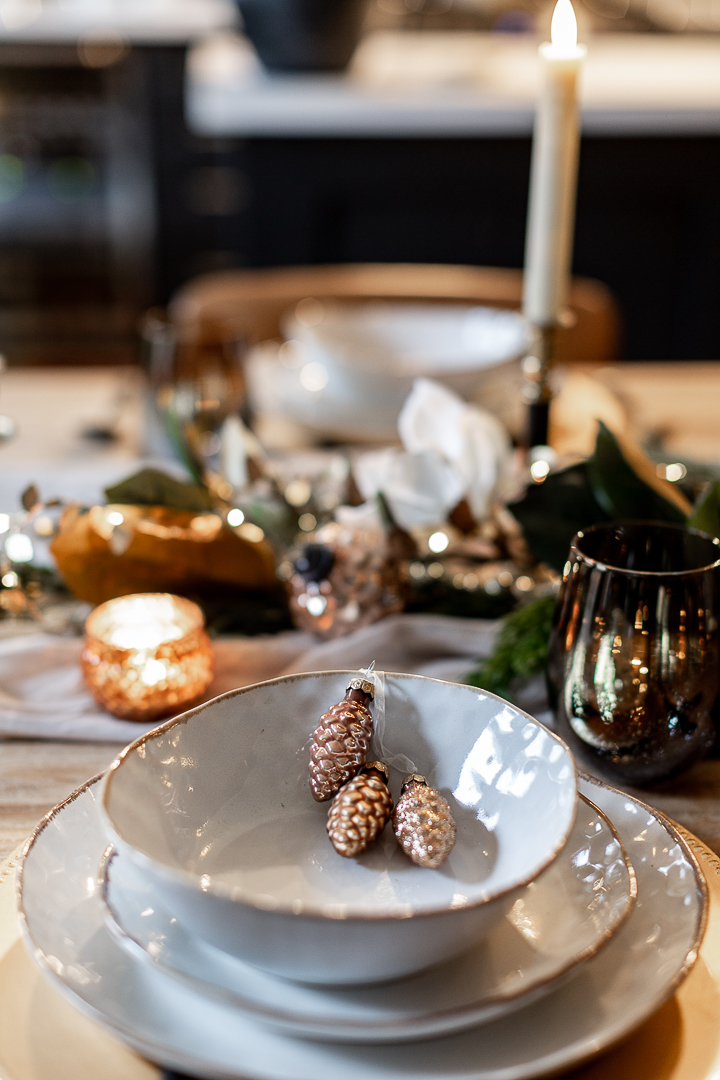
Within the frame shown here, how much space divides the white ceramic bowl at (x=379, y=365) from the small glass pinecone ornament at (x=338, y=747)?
1.74 ft

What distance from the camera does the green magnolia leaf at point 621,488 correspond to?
0.53 m

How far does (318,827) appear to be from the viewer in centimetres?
38

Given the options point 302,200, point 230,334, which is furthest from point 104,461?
point 302,200

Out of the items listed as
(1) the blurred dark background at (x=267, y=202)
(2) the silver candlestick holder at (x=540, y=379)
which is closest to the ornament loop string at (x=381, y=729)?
(2) the silver candlestick holder at (x=540, y=379)

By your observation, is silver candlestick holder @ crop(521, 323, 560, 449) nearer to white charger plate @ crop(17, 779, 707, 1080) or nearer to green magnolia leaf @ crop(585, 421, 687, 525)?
green magnolia leaf @ crop(585, 421, 687, 525)

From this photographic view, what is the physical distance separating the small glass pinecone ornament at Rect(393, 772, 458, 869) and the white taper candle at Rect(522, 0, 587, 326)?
0.42 meters

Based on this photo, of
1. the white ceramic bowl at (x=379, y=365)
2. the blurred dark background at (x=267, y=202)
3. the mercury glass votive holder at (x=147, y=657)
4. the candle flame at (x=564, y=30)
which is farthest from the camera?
the blurred dark background at (x=267, y=202)

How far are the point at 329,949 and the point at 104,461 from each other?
2.17 ft

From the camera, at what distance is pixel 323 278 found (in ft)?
4.86

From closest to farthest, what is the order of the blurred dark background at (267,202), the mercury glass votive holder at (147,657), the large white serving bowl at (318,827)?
the large white serving bowl at (318,827)
the mercury glass votive holder at (147,657)
the blurred dark background at (267,202)

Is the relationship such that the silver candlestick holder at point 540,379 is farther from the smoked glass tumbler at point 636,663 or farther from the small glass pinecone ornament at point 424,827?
the small glass pinecone ornament at point 424,827

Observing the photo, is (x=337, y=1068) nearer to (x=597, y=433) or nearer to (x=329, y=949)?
(x=329, y=949)

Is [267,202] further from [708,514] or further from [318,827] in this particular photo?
[318,827]

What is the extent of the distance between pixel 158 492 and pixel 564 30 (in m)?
0.37
